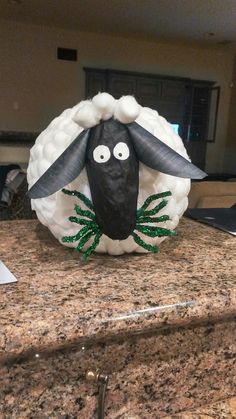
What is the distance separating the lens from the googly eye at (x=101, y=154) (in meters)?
0.51

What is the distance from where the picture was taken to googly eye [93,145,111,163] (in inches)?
20.1

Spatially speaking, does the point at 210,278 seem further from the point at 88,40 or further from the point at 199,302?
the point at 88,40

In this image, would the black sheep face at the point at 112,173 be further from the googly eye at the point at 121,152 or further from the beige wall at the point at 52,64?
the beige wall at the point at 52,64

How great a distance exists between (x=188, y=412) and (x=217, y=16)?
4483 millimetres

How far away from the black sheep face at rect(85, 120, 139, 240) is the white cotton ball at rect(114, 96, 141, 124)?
1 centimetres

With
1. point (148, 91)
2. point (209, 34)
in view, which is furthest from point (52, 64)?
point (209, 34)

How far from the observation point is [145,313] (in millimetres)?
452

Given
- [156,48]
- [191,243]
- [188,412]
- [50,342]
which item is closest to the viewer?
[50,342]

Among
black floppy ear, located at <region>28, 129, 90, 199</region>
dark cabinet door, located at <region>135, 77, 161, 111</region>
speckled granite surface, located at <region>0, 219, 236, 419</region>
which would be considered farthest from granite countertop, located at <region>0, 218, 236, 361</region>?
dark cabinet door, located at <region>135, 77, 161, 111</region>

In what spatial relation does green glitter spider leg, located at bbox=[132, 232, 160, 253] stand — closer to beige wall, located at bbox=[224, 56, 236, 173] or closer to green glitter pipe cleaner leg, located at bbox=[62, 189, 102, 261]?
green glitter pipe cleaner leg, located at bbox=[62, 189, 102, 261]

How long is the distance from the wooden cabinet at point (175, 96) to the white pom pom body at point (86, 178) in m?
4.98

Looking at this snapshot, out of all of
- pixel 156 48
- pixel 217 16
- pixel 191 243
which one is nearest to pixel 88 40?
pixel 156 48

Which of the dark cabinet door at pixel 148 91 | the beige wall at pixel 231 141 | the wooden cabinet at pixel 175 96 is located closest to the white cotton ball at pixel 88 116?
the wooden cabinet at pixel 175 96

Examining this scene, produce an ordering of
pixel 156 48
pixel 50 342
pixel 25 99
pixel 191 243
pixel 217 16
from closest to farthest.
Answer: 1. pixel 50 342
2. pixel 191 243
3. pixel 217 16
4. pixel 25 99
5. pixel 156 48
